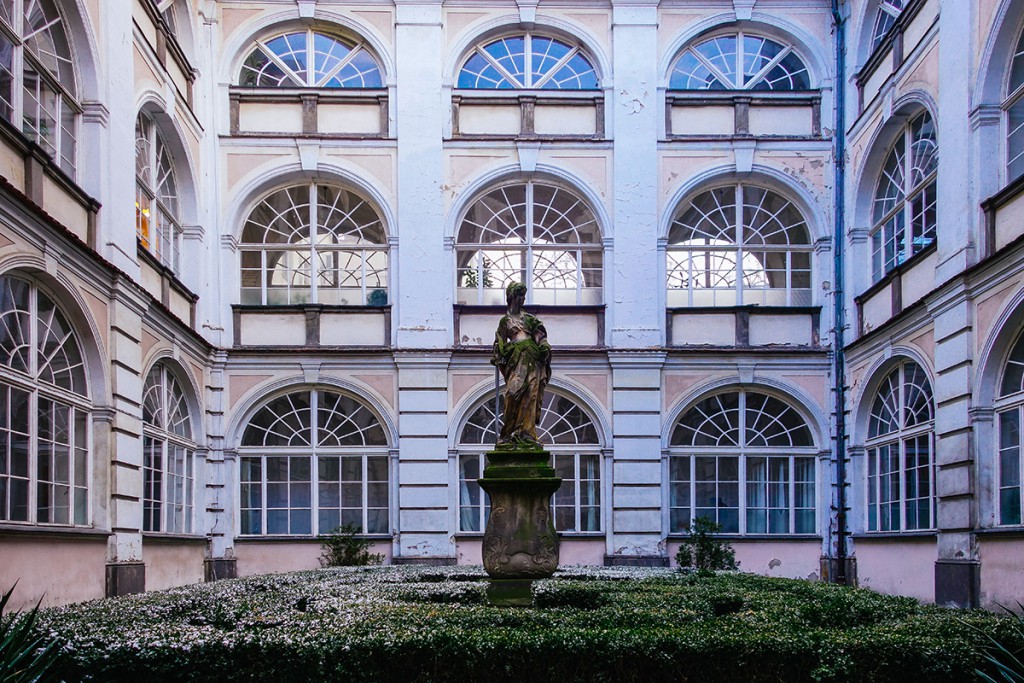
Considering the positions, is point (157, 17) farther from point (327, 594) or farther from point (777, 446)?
point (777, 446)

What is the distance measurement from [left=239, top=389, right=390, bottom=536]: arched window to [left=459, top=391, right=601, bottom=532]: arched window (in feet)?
4.92

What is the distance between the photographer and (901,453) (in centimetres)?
1706

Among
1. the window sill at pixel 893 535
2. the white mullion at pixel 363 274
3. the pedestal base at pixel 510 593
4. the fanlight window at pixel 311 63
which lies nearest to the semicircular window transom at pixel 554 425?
the white mullion at pixel 363 274

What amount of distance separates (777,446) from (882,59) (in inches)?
281

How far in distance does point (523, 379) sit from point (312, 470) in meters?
9.59

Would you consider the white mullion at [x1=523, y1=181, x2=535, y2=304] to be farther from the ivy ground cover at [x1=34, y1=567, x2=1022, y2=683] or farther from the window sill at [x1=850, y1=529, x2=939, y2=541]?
the ivy ground cover at [x1=34, y1=567, x2=1022, y2=683]

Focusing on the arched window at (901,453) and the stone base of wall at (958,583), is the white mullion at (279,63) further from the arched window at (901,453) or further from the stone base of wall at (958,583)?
the stone base of wall at (958,583)

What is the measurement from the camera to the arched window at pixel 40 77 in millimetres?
11703

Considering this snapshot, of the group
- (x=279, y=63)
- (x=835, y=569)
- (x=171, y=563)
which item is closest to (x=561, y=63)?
(x=279, y=63)

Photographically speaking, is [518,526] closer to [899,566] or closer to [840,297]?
[899,566]

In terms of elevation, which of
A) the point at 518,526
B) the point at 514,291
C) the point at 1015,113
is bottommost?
the point at 518,526

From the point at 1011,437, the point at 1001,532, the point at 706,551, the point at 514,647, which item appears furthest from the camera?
the point at 706,551

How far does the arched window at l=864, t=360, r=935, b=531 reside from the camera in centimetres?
1619

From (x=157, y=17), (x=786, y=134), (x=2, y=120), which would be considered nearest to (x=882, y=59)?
(x=786, y=134)
